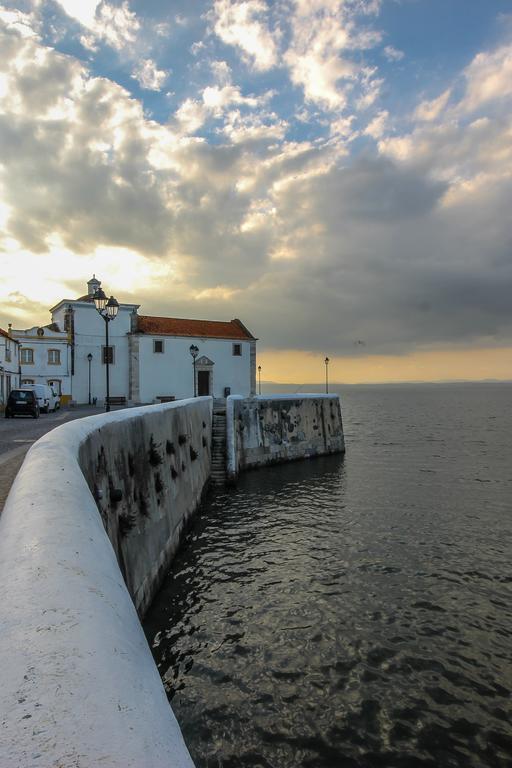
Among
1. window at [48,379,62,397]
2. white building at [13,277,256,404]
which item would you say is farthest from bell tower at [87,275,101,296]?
window at [48,379,62,397]

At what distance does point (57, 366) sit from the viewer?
39.9 meters

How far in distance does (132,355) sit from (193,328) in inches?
266

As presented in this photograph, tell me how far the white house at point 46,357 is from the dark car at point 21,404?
16015 millimetres

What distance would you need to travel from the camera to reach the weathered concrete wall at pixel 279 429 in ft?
67.1

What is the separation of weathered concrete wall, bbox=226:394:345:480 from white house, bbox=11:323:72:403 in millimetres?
23235

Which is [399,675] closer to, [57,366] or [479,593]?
[479,593]

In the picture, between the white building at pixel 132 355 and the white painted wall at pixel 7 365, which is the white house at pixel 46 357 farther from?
the white painted wall at pixel 7 365

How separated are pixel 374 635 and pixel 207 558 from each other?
13.3 ft

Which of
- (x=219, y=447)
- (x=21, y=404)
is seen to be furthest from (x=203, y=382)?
(x=219, y=447)

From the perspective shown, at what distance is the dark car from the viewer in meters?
23.3

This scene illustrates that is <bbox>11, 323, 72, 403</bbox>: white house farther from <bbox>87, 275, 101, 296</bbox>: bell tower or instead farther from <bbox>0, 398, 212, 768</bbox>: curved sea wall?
<bbox>0, 398, 212, 768</bbox>: curved sea wall

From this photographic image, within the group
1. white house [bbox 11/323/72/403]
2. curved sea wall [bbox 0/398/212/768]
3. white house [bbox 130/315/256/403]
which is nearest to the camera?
curved sea wall [bbox 0/398/212/768]

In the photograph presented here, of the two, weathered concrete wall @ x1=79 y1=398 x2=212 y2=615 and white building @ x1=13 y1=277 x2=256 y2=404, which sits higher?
white building @ x1=13 y1=277 x2=256 y2=404

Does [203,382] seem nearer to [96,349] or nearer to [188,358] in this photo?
[188,358]
